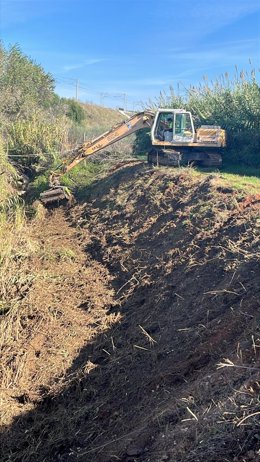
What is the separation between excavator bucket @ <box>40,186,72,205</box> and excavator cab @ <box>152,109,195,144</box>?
3.26m

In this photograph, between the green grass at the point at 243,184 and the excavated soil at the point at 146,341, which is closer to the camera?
the excavated soil at the point at 146,341

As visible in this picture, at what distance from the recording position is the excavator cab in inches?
586

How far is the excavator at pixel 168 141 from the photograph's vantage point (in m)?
14.8

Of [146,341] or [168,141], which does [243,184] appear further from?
[146,341]

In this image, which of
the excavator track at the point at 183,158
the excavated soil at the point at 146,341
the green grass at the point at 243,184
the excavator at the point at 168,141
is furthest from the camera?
the excavator at the point at 168,141

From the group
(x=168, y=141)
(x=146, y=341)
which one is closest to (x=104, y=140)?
(x=168, y=141)

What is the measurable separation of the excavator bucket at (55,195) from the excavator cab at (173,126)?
3264 mm

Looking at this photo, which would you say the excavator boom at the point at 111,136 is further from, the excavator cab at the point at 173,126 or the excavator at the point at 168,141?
the excavator cab at the point at 173,126

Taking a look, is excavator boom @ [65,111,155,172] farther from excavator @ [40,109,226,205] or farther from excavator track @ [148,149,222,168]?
excavator track @ [148,149,222,168]

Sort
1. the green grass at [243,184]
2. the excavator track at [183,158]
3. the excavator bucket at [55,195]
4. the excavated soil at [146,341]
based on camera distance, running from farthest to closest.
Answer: the excavator track at [183,158]
the excavator bucket at [55,195]
the green grass at [243,184]
the excavated soil at [146,341]

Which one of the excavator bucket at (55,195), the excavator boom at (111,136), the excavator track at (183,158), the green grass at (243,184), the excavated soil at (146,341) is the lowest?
the excavated soil at (146,341)

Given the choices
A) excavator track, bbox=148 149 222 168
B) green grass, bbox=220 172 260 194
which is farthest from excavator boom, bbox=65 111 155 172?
green grass, bbox=220 172 260 194

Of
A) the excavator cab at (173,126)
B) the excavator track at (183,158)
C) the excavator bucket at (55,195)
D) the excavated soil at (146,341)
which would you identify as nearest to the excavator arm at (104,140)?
the excavator bucket at (55,195)

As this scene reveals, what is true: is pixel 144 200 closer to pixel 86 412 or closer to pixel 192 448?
pixel 86 412
